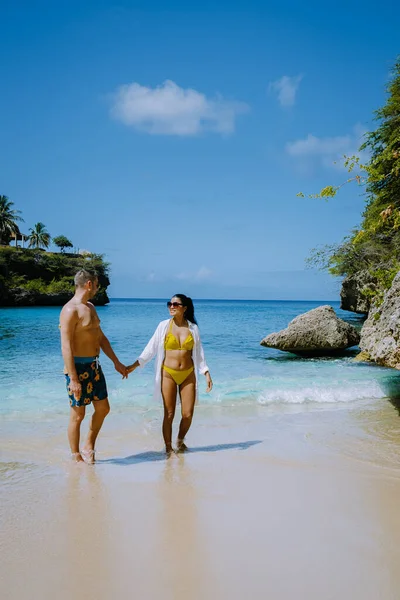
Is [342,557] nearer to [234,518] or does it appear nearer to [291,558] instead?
[291,558]

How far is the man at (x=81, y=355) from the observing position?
5.09m

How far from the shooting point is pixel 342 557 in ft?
10.5

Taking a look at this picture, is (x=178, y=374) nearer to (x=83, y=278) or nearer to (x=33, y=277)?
(x=83, y=278)

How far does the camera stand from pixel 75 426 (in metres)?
5.22

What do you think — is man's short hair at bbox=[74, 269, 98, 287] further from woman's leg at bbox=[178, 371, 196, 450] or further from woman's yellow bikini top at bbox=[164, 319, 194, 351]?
woman's leg at bbox=[178, 371, 196, 450]

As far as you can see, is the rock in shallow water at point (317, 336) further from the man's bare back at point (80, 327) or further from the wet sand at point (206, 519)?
the man's bare back at point (80, 327)

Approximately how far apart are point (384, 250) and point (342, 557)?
55.5 feet

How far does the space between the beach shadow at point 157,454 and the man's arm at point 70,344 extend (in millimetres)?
995

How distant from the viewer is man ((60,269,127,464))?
16.7 ft

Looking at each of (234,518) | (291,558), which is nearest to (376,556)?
(291,558)

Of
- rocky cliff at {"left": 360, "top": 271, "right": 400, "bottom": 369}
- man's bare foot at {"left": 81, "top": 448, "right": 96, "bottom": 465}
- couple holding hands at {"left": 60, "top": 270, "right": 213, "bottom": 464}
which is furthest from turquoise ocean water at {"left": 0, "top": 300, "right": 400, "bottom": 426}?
couple holding hands at {"left": 60, "top": 270, "right": 213, "bottom": 464}

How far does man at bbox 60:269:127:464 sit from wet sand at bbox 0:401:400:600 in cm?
56

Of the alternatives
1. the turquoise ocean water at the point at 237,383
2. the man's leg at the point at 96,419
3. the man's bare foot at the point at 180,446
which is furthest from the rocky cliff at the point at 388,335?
the man's leg at the point at 96,419

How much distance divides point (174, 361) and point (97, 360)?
3.05 feet
